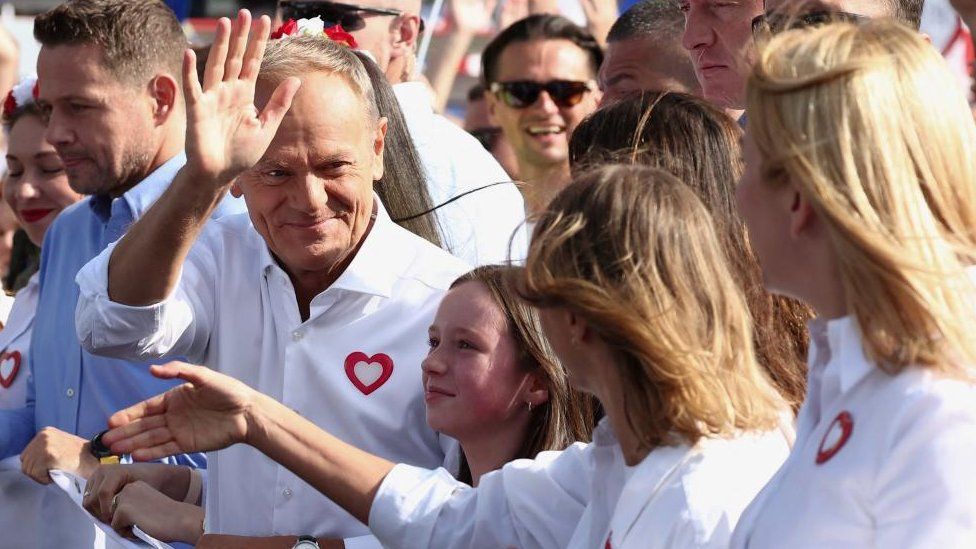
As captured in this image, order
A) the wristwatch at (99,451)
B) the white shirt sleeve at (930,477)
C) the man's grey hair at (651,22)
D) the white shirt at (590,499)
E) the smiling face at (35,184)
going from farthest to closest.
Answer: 1. the smiling face at (35,184)
2. the man's grey hair at (651,22)
3. the wristwatch at (99,451)
4. the white shirt at (590,499)
5. the white shirt sleeve at (930,477)

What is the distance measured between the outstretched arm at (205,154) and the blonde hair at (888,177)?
120 cm

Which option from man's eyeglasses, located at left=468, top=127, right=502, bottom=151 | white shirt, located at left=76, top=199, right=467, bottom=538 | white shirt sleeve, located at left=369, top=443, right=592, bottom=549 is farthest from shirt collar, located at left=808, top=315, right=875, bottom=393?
man's eyeglasses, located at left=468, top=127, right=502, bottom=151

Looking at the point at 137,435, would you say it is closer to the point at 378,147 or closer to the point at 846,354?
the point at 378,147

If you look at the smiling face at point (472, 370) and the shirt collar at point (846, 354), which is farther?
the smiling face at point (472, 370)

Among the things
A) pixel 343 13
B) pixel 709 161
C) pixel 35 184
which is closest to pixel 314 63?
pixel 709 161

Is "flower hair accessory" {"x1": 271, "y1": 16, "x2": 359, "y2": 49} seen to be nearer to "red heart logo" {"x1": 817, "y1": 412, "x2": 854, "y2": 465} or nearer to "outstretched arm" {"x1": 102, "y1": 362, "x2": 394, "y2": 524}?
"outstretched arm" {"x1": 102, "y1": 362, "x2": 394, "y2": 524}

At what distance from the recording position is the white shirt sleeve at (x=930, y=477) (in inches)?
59.1

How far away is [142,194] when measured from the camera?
161 inches

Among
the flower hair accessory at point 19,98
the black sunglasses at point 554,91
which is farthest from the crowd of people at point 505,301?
the black sunglasses at point 554,91

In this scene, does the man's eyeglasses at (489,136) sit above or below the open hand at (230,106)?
below

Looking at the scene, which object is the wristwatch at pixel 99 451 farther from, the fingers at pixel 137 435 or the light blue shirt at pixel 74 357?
the fingers at pixel 137 435

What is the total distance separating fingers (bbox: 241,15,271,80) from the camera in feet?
8.95

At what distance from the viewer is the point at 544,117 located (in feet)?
18.3

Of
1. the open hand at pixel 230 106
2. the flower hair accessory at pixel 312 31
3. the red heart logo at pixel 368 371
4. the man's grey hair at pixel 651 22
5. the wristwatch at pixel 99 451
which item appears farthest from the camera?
the man's grey hair at pixel 651 22
